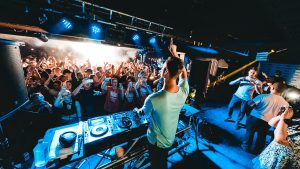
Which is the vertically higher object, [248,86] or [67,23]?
[67,23]

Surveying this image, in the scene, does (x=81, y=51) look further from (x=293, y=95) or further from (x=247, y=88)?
(x=293, y=95)

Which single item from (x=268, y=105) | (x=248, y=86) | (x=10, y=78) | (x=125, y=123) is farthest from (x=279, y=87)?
(x=10, y=78)

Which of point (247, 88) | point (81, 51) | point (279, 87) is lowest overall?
point (247, 88)

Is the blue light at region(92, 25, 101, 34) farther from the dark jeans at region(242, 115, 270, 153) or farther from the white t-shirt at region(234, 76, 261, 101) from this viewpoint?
the white t-shirt at region(234, 76, 261, 101)

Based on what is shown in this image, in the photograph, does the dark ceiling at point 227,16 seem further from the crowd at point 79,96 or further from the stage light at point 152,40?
the crowd at point 79,96

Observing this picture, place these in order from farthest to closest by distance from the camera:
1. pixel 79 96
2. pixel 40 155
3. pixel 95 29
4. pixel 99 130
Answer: pixel 95 29 < pixel 79 96 < pixel 99 130 < pixel 40 155

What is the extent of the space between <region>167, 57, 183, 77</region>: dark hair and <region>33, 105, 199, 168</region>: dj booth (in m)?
1.44

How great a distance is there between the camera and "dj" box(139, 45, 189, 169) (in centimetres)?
168

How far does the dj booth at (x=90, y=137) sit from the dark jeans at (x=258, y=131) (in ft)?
10.6

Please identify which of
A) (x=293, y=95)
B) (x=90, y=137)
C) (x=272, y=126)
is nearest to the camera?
(x=90, y=137)

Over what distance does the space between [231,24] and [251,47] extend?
3.44m

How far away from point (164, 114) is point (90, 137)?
1325 millimetres

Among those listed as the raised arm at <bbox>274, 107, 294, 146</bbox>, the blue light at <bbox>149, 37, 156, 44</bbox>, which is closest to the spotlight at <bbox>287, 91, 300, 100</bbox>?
the raised arm at <bbox>274, 107, 294, 146</bbox>

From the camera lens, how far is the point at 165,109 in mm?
1710
